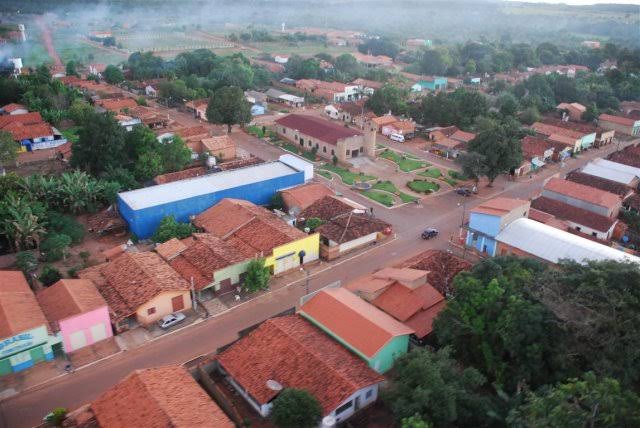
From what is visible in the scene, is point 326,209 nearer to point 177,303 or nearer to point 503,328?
point 177,303

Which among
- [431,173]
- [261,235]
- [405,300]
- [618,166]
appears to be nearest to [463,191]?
[431,173]

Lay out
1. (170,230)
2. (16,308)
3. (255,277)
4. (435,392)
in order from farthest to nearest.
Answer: (170,230) < (255,277) < (16,308) < (435,392)

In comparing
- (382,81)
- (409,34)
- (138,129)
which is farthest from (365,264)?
(409,34)

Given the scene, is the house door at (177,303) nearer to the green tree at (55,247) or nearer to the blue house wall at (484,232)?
the green tree at (55,247)

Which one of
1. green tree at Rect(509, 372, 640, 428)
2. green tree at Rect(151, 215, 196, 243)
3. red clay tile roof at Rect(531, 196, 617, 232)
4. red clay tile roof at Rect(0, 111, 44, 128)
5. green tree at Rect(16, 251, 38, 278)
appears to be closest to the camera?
green tree at Rect(509, 372, 640, 428)

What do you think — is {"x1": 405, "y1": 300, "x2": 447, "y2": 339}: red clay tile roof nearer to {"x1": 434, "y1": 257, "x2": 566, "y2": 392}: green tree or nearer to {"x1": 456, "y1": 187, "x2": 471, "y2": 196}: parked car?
{"x1": 434, "y1": 257, "x2": 566, "y2": 392}: green tree

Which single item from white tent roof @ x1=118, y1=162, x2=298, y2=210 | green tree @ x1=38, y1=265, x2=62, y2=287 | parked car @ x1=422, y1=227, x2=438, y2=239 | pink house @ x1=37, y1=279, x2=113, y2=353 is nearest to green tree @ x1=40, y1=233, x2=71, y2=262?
green tree @ x1=38, y1=265, x2=62, y2=287

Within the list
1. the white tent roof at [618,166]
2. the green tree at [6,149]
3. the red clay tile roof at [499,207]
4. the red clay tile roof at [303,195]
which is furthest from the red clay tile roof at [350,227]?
the green tree at [6,149]
